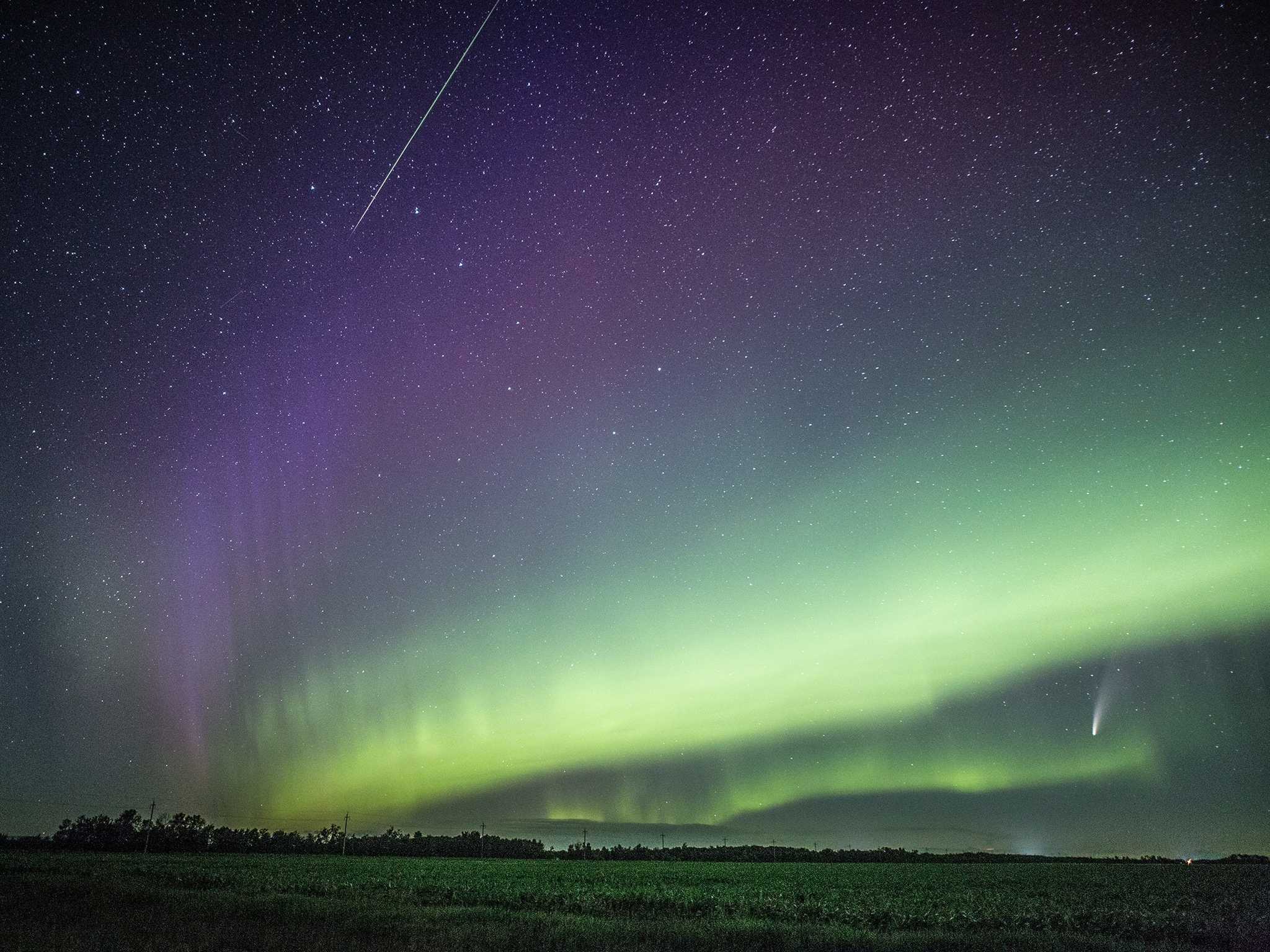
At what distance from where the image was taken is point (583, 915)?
19656 mm

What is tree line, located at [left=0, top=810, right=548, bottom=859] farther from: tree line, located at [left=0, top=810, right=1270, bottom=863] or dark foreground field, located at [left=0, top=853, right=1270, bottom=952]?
dark foreground field, located at [left=0, top=853, right=1270, bottom=952]

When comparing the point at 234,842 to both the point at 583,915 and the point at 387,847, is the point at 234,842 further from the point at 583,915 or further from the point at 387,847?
the point at 583,915

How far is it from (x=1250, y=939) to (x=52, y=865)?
53159 mm

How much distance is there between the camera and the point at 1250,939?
55.5 ft

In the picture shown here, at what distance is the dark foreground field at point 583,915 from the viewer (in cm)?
1487

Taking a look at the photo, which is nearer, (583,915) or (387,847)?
(583,915)

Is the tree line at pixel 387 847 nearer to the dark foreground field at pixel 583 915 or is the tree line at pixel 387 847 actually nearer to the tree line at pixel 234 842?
the tree line at pixel 234 842

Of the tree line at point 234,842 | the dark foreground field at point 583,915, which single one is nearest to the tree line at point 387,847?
the tree line at point 234,842

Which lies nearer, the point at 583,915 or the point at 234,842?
the point at 583,915

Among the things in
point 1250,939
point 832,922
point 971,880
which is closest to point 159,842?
point 971,880

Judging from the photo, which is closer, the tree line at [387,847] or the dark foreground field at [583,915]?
the dark foreground field at [583,915]

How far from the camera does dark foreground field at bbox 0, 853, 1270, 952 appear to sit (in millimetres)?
14867

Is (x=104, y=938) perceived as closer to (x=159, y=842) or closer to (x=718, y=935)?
(x=718, y=935)

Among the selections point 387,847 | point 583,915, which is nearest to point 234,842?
point 387,847
